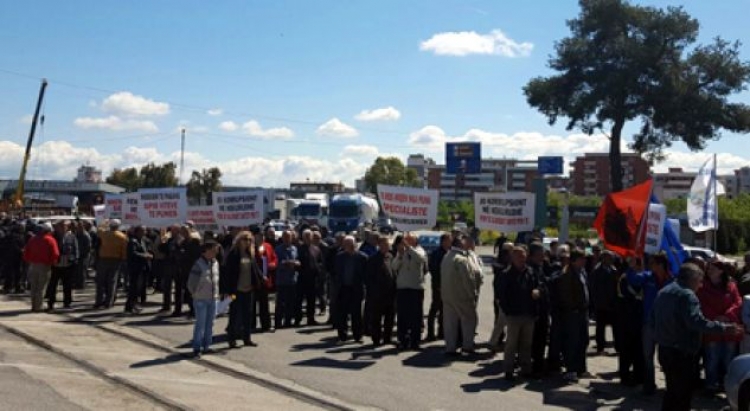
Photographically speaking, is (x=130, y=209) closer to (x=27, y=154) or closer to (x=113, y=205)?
(x=113, y=205)

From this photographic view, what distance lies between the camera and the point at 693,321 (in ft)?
25.8

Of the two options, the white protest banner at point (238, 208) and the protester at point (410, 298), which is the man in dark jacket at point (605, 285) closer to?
the protester at point (410, 298)

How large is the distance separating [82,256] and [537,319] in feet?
44.9

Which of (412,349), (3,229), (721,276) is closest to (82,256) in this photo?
(3,229)

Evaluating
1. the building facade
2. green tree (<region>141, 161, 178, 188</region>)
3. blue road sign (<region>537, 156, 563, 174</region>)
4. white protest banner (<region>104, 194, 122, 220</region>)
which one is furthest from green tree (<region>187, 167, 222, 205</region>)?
the building facade

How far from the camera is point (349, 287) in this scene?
13617mm

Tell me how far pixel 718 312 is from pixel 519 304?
2512mm

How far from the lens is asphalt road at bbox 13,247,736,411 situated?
9.34 meters

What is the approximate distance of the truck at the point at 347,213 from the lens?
156 feet

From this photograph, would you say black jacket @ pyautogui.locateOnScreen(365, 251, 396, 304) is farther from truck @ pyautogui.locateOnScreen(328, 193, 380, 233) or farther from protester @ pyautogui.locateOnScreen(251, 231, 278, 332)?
truck @ pyautogui.locateOnScreen(328, 193, 380, 233)

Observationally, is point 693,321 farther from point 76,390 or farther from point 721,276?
point 76,390

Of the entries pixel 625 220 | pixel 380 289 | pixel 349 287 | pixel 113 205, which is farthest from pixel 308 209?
pixel 625 220

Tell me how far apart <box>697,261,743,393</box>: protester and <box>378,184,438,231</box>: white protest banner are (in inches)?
→ 268

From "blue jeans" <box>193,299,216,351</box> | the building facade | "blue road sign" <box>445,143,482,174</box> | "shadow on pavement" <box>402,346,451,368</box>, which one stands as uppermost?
the building facade
